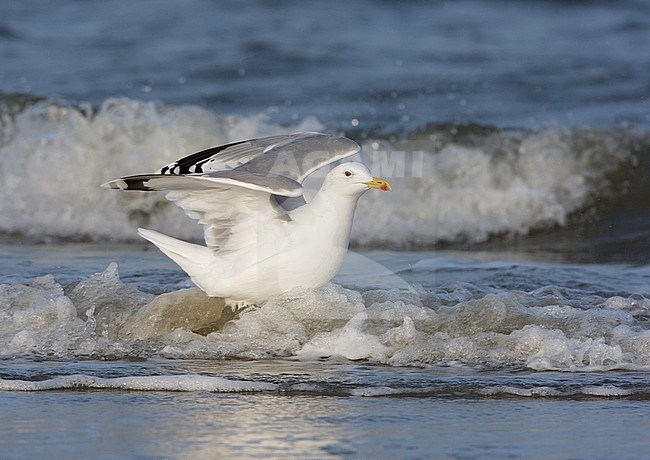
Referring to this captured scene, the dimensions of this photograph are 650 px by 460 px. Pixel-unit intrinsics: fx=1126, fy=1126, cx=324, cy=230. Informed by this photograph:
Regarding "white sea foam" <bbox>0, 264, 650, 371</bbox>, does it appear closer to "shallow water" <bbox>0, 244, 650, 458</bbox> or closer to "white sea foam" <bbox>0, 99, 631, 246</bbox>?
"shallow water" <bbox>0, 244, 650, 458</bbox>

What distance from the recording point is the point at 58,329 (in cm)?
453

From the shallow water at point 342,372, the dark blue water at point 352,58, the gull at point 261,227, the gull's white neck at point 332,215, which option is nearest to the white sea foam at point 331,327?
the shallow water at point 342,372

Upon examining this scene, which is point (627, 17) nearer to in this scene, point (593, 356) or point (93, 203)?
point (93, 203)

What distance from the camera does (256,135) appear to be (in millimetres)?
8906

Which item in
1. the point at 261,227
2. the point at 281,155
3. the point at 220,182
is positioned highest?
the point at 281,155

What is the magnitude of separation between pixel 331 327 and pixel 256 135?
4.57m

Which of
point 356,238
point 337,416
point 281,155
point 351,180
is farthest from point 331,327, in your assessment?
point 356,238

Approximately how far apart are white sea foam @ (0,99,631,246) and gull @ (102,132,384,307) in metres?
2.64

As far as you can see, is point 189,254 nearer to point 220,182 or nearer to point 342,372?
point 220,182

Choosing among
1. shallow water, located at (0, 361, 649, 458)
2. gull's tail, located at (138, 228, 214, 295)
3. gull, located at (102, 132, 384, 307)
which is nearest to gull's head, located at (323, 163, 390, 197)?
gull, located at (102, 132, 384, 307)

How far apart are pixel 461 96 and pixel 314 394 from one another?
6845 mm

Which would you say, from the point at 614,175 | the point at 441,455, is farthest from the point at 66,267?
the point at 614,175

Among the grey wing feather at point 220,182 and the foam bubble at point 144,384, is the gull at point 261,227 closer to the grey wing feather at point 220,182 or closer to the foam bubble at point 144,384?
the grey wing feather at point 220,182

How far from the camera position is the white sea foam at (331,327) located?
4.17 meters
